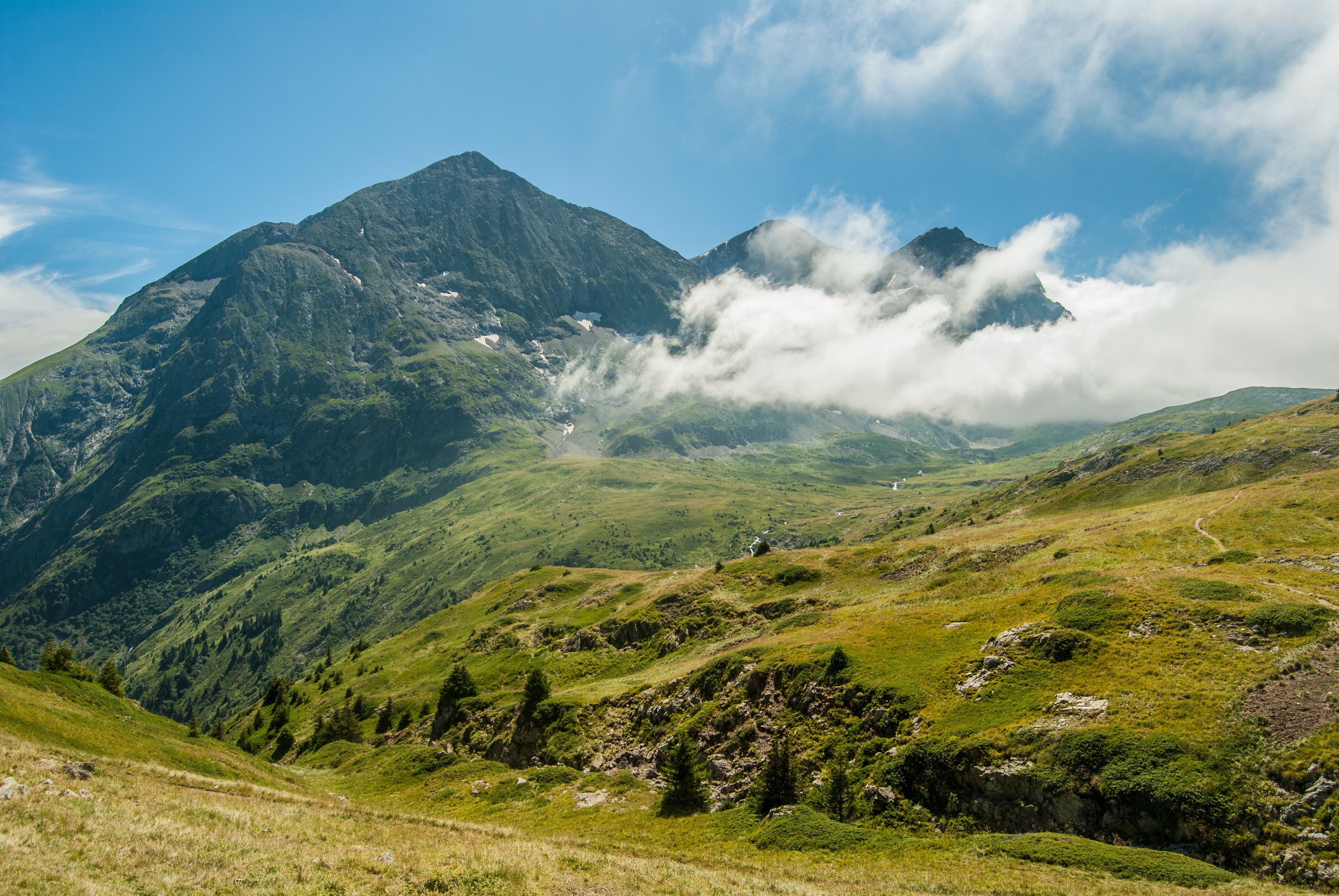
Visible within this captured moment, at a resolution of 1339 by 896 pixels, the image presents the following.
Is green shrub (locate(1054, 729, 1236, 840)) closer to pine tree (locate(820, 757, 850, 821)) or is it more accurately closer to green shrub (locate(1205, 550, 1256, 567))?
pine tree (locate(820, 757, 850, 821))

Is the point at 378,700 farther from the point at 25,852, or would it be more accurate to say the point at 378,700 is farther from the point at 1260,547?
the point at 1260,547

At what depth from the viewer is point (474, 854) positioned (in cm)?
2612

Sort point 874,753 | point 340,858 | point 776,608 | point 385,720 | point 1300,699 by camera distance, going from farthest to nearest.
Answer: point 385,720 → point 776,608 → point 874,753 → point 1300,699 → point 340,858

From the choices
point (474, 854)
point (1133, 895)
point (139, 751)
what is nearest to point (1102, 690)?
point (1133, 895)

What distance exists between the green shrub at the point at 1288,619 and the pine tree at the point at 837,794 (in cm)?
2865

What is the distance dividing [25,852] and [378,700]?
118 metres

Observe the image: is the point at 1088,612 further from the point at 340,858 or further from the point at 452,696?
the point at 452,696

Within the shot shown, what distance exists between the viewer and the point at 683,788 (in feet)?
149

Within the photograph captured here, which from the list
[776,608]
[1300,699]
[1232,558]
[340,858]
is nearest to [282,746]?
[776,608]

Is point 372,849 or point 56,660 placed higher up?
point 372,849

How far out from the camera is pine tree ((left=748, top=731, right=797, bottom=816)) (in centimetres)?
4066

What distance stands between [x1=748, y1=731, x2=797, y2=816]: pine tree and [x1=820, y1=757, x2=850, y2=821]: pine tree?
212 cm

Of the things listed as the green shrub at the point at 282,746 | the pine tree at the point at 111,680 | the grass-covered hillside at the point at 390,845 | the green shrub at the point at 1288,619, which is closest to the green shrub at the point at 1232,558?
the green shrub at the point at 1288,619

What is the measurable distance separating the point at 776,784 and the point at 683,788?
26.0 feet
